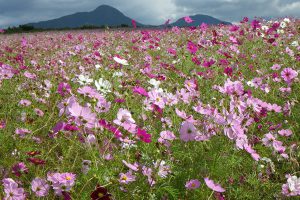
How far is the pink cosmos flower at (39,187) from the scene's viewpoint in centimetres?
192

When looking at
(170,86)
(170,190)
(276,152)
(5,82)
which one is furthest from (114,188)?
(5,82)

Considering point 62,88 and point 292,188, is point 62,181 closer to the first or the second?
point 292,188

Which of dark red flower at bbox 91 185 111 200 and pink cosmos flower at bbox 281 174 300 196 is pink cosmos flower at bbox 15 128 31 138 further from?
pink cosmos flower at bbox 281 174 300 196

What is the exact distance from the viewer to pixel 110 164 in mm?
2209

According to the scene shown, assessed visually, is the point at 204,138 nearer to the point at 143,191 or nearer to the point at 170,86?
the point at 143,191

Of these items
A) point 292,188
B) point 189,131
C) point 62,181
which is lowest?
point 292,188

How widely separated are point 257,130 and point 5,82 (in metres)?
3.22

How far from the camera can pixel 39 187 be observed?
194 centimetres

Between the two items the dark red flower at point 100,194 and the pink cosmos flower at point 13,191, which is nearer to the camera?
the dark red flower at point 100,194

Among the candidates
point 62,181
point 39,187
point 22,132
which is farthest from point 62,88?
point 62,181

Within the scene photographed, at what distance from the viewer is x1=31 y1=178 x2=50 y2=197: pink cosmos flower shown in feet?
6.30

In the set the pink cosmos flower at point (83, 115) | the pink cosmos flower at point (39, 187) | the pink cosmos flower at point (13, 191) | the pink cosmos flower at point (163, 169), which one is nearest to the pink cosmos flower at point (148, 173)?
the pink cosmos flower at point (163, 169)

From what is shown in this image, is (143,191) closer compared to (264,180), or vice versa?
(143,191)

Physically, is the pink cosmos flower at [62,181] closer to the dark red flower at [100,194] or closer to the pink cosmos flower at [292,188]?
the dark red flower at [100,194]
